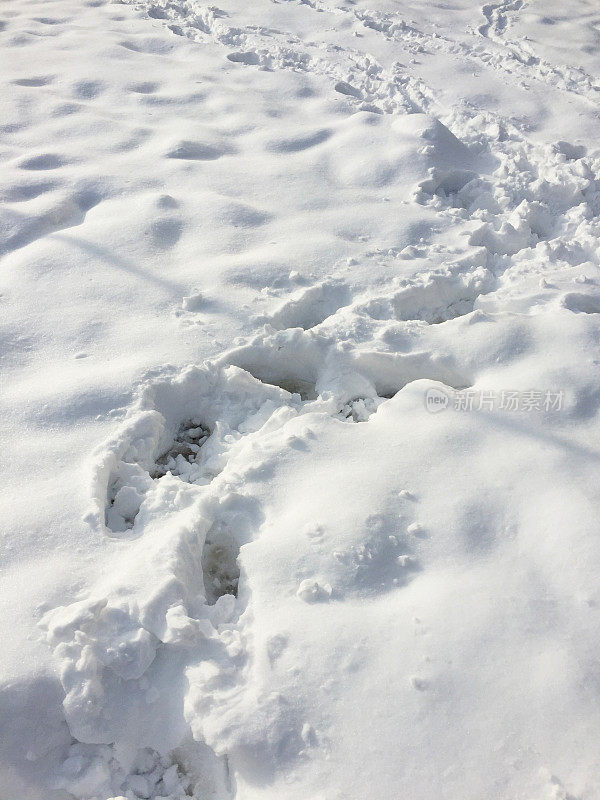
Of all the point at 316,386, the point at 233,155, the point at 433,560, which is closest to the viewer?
the point at 433,560

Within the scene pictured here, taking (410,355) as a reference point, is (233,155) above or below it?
above

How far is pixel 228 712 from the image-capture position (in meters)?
1.52

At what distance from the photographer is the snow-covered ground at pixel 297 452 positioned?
1.52 m

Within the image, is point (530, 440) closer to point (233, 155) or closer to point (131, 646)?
point (131, 646)

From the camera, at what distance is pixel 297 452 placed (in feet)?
6.95

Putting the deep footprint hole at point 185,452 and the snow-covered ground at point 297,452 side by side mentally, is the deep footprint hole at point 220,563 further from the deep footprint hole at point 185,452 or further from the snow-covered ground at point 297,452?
the deep footprint hole at point 185,452

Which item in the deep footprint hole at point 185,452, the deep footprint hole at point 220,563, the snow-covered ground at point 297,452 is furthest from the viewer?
the deep footprint hole at point 185,452

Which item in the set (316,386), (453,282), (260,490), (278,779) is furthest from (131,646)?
(453,282)

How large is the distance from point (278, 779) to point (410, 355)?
5.13ft

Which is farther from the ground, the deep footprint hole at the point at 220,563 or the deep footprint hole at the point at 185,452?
the deep footprint hole at the point at 185,452

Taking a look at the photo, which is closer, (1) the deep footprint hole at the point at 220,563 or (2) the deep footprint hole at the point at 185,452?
(1) the deep footprint hole at the point at 220,563

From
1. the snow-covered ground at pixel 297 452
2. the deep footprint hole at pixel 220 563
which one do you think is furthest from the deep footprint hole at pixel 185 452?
the deep footprint hole at pixel 220 563

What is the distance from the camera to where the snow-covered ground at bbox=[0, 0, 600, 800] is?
4.98ft

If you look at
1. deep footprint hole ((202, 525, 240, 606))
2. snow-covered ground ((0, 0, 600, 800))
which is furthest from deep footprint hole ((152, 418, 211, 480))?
deep footprint hole ((202, 525, 240, 606))
